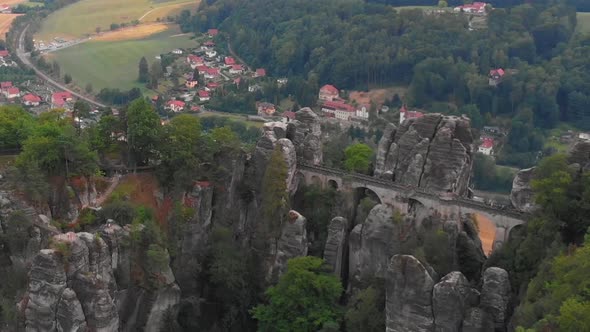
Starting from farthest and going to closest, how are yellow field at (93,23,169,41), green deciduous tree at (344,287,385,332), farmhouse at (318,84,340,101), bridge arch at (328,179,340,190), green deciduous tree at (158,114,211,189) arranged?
yellow field at (93,23,169,41) → farmhouse at (318,84,340,101) → bridge arch at (328,179,340,190) → green deciduous tree at (158,114,211,189) → green deciduous tree at (344,287,385,332)

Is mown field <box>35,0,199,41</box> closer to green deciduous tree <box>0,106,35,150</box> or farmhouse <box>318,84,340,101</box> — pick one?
farmhouse <box>318,84,340,101</box>

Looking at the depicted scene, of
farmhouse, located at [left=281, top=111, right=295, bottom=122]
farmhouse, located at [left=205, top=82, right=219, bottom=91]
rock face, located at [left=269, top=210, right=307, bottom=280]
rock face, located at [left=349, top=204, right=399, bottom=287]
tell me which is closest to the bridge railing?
rock face, located at [left=349, top=204, right=399, bottom=287]

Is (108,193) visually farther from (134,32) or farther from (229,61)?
(134,32)

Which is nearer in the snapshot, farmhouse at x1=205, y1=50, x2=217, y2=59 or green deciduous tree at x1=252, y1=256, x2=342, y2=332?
green deciduous tree at x1=252, y1=256, x2=342, y2=332

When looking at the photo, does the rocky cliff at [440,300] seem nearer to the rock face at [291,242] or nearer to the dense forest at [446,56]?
the rock face at [291,242]

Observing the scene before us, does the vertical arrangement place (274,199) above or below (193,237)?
above

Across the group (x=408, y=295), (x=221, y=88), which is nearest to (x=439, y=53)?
(x=221, y=88)
